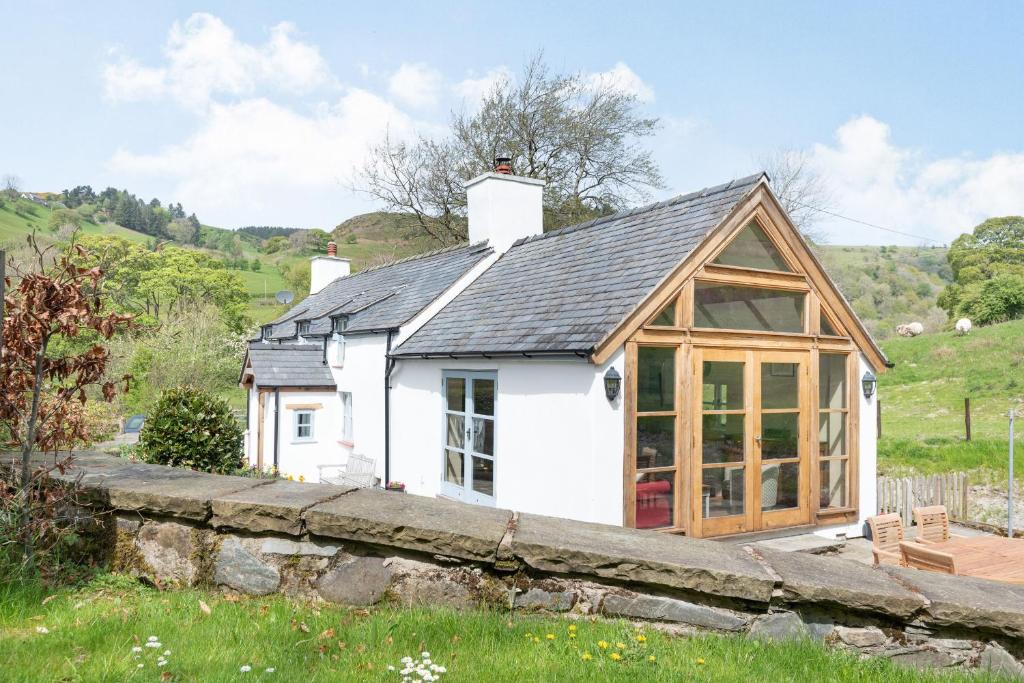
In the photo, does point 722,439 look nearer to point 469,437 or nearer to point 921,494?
point 469,437

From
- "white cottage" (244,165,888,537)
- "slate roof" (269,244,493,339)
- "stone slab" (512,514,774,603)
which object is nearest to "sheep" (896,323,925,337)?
"slate roof" (269,244,493,339)

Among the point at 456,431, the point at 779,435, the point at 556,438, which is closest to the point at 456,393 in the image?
the point at 456,431

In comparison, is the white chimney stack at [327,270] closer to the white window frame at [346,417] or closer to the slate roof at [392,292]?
the slate roof at [392,292]

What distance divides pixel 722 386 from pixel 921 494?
5846mm

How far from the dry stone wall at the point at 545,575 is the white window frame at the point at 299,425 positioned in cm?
1250

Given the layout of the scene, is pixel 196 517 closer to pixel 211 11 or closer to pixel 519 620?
pixel 519 620

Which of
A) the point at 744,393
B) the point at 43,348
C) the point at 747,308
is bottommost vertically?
the point at 744,393

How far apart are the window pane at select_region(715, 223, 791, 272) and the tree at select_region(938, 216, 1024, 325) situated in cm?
3599

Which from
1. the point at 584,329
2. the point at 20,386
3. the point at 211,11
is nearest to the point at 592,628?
the point at 20,386

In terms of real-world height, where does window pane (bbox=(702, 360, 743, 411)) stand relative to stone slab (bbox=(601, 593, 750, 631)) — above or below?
above

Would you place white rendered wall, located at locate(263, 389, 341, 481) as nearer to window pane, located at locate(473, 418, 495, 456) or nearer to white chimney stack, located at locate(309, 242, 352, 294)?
window pane, located at locate(473, 418, 495, 456)

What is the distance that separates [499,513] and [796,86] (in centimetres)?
1401

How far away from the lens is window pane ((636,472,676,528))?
8.58 meters

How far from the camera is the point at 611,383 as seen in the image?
327 inches
